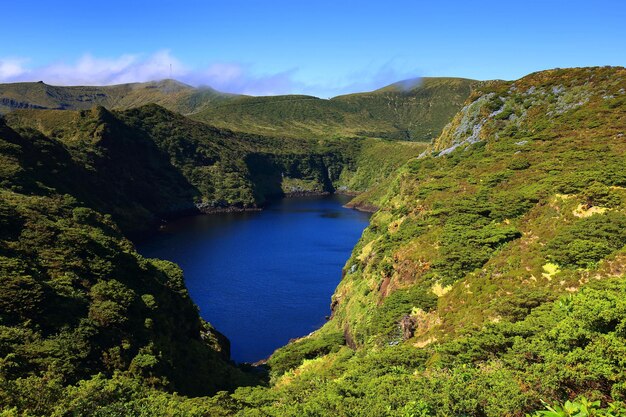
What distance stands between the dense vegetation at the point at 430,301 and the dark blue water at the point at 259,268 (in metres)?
13.1

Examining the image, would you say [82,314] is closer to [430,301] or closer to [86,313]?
[86,313]

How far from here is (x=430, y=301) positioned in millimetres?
44031

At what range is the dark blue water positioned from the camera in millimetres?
78688

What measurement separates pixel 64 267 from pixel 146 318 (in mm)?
9911

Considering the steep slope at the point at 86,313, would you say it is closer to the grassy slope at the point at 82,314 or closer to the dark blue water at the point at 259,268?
the grassy slope at the point at 82,314

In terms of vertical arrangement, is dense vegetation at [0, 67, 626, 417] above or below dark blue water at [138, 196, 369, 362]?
above

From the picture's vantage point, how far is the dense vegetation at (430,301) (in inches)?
846

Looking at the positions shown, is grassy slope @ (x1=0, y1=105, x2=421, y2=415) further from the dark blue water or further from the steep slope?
the dark blue water

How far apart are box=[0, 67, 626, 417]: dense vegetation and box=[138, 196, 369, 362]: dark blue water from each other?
13.1 metres

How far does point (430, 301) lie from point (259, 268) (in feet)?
240

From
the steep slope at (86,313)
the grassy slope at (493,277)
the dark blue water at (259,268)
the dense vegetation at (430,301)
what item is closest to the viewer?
the grassy slope at (493,277)

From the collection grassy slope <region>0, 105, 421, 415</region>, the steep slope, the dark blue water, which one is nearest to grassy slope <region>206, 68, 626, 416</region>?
grassy slope <region>0, 105, 421, 415</region>

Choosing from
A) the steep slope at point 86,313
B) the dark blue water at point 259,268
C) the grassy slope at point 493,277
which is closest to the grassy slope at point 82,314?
the steep slope at point 86,313

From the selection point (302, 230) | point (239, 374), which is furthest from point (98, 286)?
point (302, 230)
